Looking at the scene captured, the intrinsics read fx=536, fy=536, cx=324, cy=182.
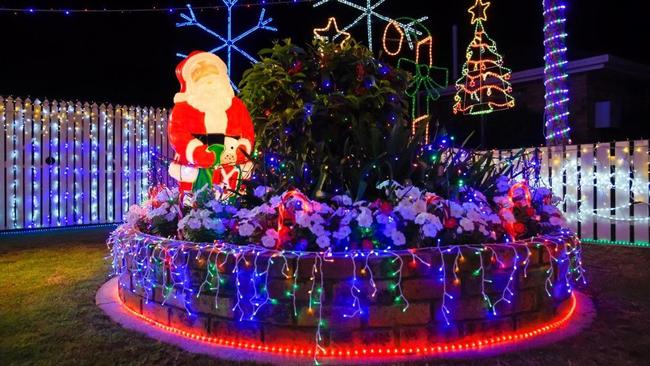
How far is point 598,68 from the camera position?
565 inches

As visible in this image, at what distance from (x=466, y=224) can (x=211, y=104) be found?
12.0 feet

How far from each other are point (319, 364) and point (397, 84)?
3.14 metres

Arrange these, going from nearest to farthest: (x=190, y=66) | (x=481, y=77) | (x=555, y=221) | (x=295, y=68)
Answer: (x=555, y=221), (x=295, y=68), (x=190, y=66), (x=481, y=77)

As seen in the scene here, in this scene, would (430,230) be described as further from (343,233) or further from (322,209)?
(322,209)

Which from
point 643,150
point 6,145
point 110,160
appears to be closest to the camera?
point 643,150

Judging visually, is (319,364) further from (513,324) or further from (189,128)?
(189,128)

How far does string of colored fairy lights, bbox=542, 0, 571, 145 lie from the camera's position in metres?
8.76

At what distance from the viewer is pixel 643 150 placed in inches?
283

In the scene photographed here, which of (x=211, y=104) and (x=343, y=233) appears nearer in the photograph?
(x=343, y=233)

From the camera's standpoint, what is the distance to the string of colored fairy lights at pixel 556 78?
8758 millimetres

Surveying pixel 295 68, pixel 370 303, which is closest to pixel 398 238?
pixel 370 303

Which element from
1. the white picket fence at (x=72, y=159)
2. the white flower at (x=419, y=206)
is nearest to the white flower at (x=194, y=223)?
the white flower at (x=419, y=206)

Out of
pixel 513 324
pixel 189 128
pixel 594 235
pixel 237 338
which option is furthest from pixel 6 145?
pixel 594 235

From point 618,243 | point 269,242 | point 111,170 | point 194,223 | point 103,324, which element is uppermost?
point 111,170
